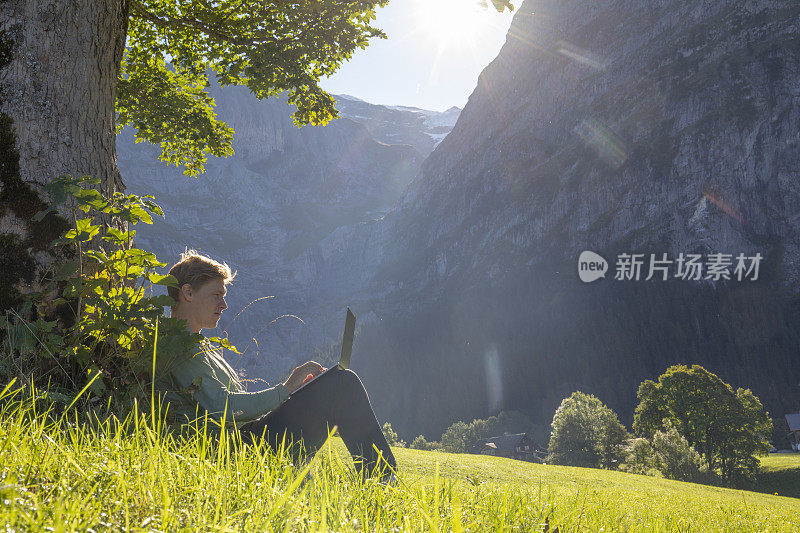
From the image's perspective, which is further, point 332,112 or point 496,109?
point 496,109

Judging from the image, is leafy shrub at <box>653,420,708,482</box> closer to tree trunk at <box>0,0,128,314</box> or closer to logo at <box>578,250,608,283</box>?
tree trunk at <box>0,0,128,314</box>

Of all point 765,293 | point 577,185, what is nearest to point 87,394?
point 765,293

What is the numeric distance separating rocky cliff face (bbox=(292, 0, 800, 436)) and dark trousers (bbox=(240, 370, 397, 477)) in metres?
125

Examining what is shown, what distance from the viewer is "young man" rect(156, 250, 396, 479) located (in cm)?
338

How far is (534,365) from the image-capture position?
142750mm

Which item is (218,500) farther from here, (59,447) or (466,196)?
(466,196)

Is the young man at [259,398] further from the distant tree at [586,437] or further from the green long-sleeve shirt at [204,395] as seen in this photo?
the distant tree at [586,437]

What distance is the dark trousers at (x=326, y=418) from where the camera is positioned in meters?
3.66

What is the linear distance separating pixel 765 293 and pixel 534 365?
60357 millimetres

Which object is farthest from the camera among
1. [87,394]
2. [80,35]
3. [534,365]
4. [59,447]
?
[534,365]

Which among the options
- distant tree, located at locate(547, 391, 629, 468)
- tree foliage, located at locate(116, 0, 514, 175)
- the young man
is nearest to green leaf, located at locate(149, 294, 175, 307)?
the young man

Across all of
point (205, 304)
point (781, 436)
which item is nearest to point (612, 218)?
point (781, 436)

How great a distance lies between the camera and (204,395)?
3.37 m

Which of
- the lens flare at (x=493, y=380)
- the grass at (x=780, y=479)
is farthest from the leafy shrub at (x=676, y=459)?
the lens flare at (x=493, y=380)
